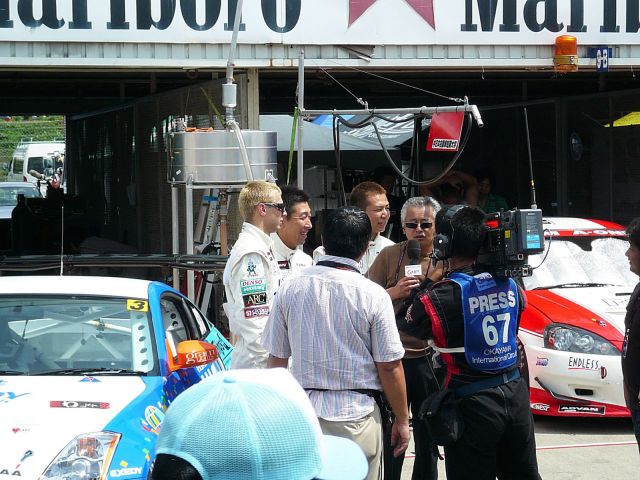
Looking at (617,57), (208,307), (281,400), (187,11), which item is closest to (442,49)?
(617,57)

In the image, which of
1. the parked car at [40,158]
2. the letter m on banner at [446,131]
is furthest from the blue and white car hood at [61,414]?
the parked car at [40,158]

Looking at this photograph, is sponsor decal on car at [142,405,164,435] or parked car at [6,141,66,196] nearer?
sponsor decal on car at [142,405,164,435]

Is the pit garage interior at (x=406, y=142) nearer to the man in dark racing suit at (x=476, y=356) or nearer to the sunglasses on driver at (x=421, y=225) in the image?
the sunglasses on driver at (x=421, y=225)

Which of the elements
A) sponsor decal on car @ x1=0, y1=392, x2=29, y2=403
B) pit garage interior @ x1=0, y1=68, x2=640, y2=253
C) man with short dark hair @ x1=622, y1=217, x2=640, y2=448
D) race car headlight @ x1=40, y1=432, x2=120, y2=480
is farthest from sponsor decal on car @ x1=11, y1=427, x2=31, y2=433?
pit garage interior @ x1=0, y1=68, x2=640, y2=253

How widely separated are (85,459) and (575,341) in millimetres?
4454

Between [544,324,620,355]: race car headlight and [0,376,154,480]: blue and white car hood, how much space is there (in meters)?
3.62

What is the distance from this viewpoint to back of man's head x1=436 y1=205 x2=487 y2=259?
443 centimetres

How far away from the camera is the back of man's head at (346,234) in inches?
167

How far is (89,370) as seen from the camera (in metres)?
5.15

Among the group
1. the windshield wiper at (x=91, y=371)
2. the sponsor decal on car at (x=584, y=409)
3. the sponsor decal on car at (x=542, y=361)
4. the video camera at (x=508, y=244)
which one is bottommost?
the sponsor decal on car at (x=584, y=409)

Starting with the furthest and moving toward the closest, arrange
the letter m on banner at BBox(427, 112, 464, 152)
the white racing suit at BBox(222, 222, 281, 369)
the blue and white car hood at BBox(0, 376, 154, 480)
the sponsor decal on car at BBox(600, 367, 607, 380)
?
the letter m on banner at BBox(427, 112, 464, 152) < the sponsor decal on car at BBox(600, 367, 607, 380) < the white racing suit at BBox(222, 222, 281, 369) < the blue and white car hood at BBox(0, 376, 154, 480)

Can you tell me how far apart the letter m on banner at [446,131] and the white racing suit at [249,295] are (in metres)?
4.25

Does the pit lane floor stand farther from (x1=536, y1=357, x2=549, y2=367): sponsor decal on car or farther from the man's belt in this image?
the man's belt

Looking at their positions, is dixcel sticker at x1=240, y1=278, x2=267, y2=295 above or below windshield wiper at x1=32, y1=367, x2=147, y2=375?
above
